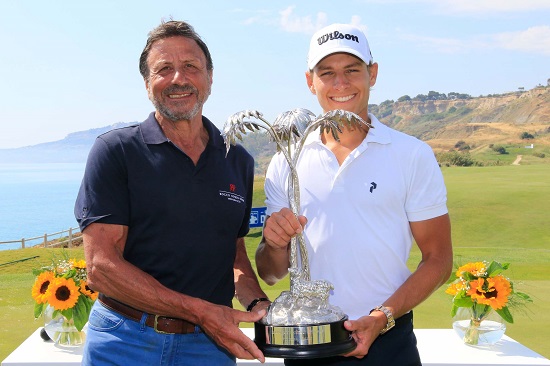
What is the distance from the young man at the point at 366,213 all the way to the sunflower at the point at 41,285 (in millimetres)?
2248

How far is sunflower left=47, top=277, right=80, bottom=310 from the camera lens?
4.30 m

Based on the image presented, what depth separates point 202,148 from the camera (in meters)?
2.91

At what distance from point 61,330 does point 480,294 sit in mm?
2703

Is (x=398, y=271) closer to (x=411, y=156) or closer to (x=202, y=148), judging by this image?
(x=411, y=156)

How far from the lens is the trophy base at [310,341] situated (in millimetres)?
2383

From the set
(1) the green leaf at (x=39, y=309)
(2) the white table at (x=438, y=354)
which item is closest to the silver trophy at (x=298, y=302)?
(2) the white table at (x=438, y=354)

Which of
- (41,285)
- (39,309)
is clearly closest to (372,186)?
(41,285)

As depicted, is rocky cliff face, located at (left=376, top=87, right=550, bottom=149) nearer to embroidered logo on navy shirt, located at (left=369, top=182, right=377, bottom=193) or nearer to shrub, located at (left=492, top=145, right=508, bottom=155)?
shrub, located at (left=492, top=145, right=508, bottom=155)

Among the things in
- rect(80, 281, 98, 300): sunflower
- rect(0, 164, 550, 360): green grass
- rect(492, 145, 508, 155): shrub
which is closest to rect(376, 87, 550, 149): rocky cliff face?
rect(492, 145, 508, 155): shrub

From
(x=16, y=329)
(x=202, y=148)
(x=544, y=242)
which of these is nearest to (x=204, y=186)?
(x=202, y=148)

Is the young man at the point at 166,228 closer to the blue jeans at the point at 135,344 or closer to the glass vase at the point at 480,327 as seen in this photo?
the blue jeans at the point at 135,344

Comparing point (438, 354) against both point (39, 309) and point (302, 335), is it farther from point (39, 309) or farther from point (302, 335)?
point (39, 309)

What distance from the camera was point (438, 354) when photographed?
4223mm

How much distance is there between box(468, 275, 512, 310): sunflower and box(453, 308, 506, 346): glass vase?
102mm
